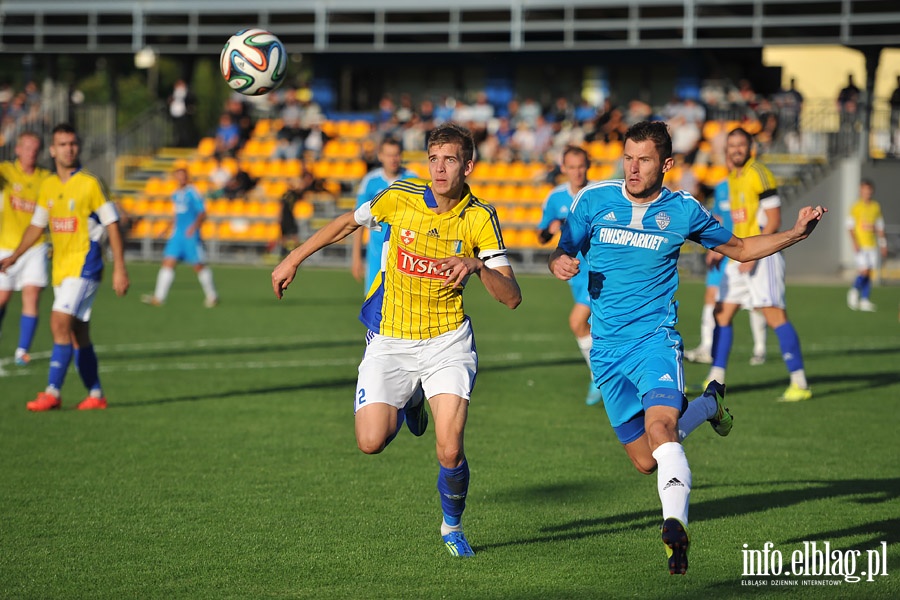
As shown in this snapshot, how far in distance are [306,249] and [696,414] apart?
2.12m

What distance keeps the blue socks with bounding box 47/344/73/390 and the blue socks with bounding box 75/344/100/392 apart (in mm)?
98

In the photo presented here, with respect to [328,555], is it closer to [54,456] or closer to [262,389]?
[54,456]

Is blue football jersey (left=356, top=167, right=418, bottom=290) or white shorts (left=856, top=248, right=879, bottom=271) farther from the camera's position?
white shorts (left=856, top=248, right=879, bottom=271)

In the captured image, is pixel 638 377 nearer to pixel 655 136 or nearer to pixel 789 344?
pixel 655 136

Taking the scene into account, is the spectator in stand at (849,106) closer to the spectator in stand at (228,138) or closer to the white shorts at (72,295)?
the spectator in stand at (228,138)

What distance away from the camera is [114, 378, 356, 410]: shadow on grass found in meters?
10.6

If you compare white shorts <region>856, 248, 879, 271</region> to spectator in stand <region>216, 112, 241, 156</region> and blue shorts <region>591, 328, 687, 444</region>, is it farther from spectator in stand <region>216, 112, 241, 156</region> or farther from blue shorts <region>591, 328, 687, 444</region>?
spectator in stand <region>216, 112, 241, 156</region>

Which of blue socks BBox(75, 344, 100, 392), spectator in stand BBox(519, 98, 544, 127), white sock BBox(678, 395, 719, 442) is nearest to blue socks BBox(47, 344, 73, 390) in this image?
blue socks BBox(75, 344, 100, 392)

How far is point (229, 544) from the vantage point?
6.02 meters

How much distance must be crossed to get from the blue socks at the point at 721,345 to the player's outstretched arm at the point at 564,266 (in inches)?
219

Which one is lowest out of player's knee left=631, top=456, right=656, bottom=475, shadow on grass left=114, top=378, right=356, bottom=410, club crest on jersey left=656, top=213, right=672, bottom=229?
shadow on grass left=114, top=378, right=356, bottom=410

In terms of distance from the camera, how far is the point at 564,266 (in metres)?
5.63

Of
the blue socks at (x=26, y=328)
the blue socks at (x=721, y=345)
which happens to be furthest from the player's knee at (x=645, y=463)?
the blue socks at (x=26, y=328)

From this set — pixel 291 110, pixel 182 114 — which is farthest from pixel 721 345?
pixel 182 114
